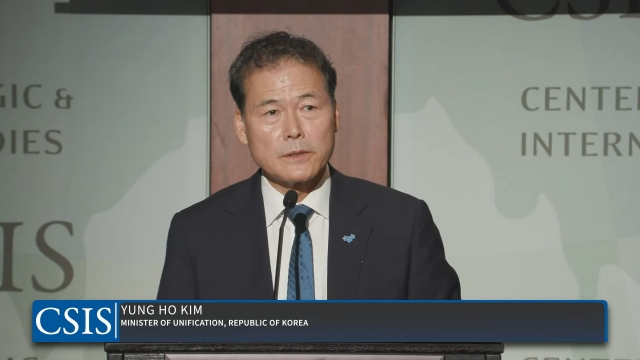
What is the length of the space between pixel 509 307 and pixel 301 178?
79 cm

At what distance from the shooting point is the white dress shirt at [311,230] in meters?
2.21

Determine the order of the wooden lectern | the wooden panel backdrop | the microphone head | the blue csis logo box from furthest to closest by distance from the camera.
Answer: the wooden panel backdrop, the microphone head, the blue csis logo box, the wooden lectern

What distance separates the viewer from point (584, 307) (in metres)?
1.80

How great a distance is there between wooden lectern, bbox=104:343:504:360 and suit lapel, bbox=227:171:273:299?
0.74 meters

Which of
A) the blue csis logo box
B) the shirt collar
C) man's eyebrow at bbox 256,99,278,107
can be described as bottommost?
the blue csis logo box

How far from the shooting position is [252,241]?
235cm

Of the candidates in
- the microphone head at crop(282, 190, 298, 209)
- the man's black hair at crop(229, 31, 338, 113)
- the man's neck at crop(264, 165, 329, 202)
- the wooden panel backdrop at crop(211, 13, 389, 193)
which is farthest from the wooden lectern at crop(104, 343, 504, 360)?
the wooden panel backdrop at crop(211, 13, 389, 193)

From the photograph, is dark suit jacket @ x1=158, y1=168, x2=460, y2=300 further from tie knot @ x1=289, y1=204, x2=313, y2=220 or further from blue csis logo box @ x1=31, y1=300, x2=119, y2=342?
blue csis logo box @ x1=31, y1=300, x2=119, y2=342

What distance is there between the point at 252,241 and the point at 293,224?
0.19 m

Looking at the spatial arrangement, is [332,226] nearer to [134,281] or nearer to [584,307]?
[584,307]

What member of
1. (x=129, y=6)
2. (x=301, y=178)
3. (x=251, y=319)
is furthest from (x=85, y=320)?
(x=129, y=6)

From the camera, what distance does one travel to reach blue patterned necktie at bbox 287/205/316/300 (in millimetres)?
2123

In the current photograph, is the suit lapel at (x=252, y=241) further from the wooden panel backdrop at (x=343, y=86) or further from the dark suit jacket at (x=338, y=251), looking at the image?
the wooden panel backdrop at (x=343, y=86)

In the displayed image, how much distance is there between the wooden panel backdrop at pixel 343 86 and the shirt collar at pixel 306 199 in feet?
3.72
